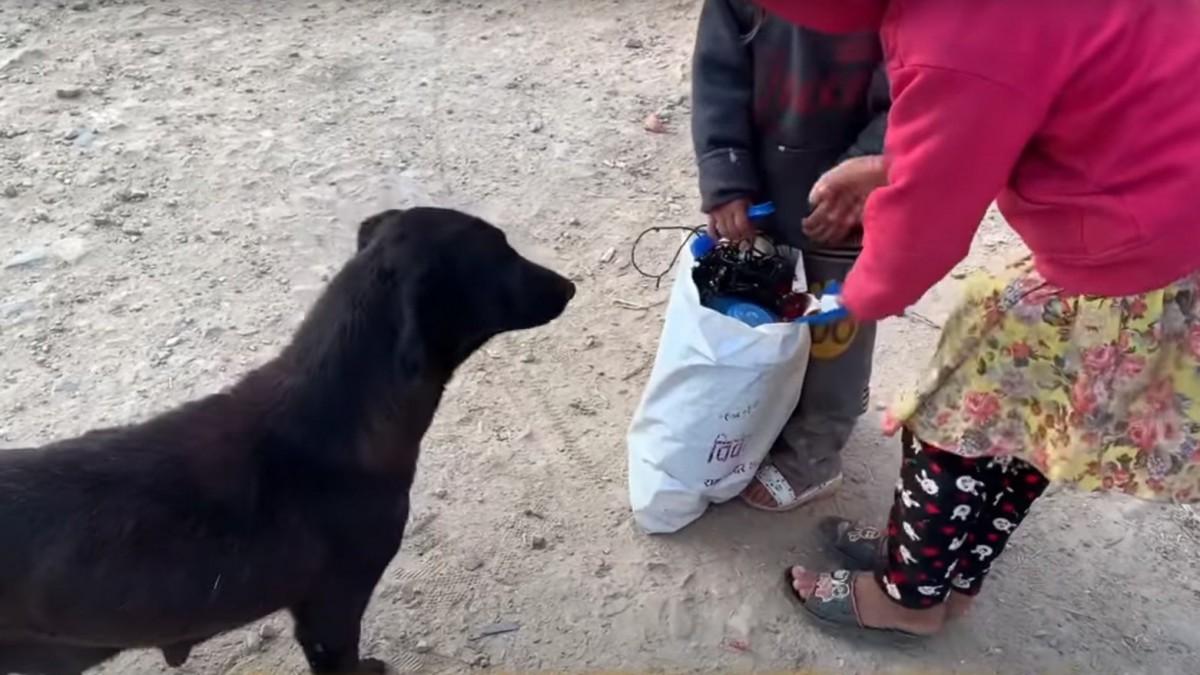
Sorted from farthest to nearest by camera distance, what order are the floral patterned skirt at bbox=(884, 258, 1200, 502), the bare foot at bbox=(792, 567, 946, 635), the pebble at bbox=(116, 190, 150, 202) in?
the pebble at bbox=(116, 190, 150, 202) < the bare foot at bbox=(792, 567, 946, 635) < the floral patterned skirt at bbox=(884, 258, 1200, 502)

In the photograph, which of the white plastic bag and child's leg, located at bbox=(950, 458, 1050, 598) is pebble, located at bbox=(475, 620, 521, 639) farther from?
child's leg, located at bbox=(950, 458, 1050, 598)

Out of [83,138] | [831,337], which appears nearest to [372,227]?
[831,337]

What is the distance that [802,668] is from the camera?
272 cm

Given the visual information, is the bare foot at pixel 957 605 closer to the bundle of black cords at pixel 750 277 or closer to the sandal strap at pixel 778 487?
the sandal strap at pixel 778 487

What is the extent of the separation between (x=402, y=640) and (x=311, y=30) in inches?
130

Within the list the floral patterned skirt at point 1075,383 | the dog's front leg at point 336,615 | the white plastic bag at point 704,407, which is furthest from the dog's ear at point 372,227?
the floral patterned skirt at point 1075,383

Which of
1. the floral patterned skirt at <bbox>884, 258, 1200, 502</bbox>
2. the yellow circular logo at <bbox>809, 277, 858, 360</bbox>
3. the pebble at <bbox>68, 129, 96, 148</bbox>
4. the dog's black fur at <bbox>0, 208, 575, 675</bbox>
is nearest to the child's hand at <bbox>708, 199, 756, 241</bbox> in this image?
the yellow circular logo at <bbox>809, 277, 858, 360</bbox>

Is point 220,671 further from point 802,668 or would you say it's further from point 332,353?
point 802,668

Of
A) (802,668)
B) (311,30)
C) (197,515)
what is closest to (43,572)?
(197,515)

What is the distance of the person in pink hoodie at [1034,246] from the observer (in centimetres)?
147

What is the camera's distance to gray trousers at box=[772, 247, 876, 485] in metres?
2.70

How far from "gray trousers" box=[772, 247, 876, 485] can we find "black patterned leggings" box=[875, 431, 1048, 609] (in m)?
0.44

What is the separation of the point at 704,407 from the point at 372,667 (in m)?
0.96

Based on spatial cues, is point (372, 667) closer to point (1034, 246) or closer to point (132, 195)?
point (1034, 246)
